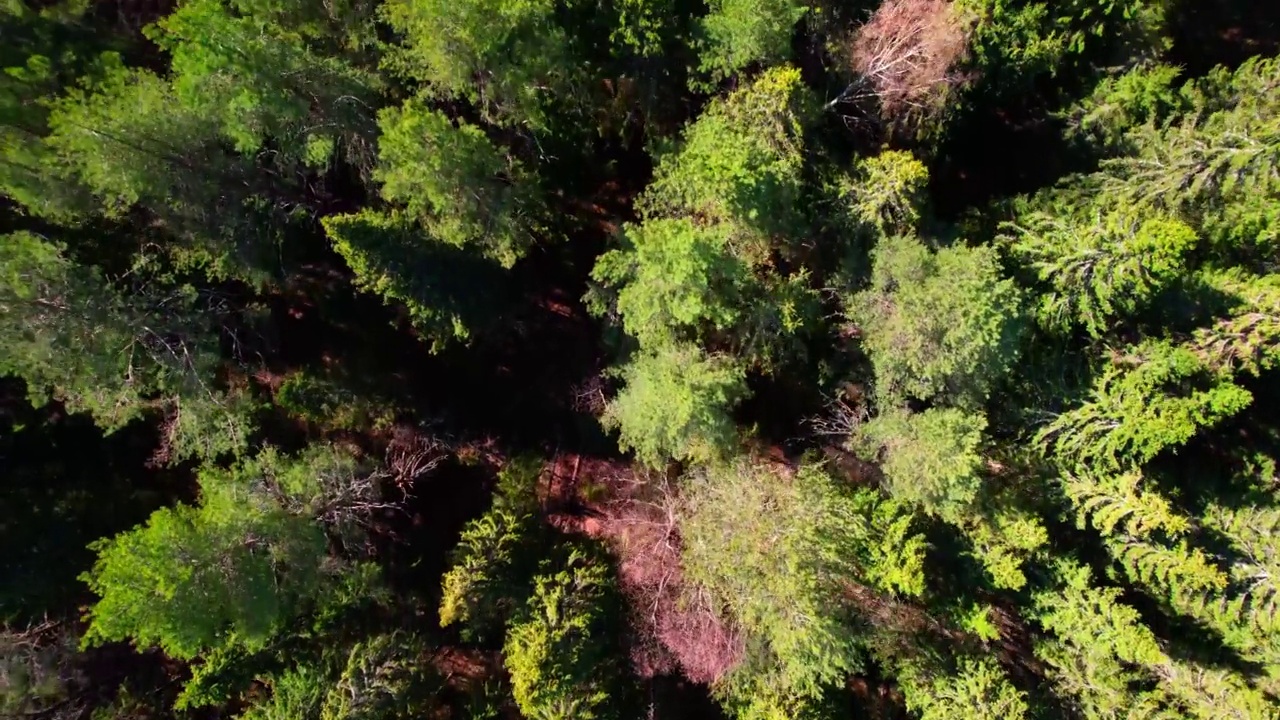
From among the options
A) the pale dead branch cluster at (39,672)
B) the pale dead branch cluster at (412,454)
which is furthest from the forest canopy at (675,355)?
the pale dead branch cluster at (412,454)

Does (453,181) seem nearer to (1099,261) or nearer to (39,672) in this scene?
(1099,261)

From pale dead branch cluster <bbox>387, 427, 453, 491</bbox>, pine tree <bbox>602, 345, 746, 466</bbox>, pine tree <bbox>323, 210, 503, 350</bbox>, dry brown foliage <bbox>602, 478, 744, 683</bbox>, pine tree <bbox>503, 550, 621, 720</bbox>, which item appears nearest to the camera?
pine tree <bbox>323, 210, 503, 350</bbox>

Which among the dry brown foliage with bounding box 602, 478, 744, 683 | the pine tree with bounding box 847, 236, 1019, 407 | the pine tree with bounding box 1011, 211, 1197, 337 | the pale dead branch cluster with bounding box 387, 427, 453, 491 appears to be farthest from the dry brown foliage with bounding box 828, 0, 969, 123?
the pale dead branch cluster with bounding box 387, 427, 453, 491

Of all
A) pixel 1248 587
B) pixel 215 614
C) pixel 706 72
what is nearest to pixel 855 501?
pixel 1248 587

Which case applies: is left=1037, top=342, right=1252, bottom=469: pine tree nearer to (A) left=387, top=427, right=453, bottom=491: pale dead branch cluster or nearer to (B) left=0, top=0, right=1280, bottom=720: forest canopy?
(B) left=0, top=0, right=1280, bottom=720: forest canopy

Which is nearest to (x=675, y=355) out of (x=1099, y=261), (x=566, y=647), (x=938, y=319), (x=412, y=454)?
(x=938, y=319)

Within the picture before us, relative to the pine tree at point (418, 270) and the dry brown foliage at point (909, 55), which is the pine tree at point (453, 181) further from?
the dry brown foliage at point (909, 55)
